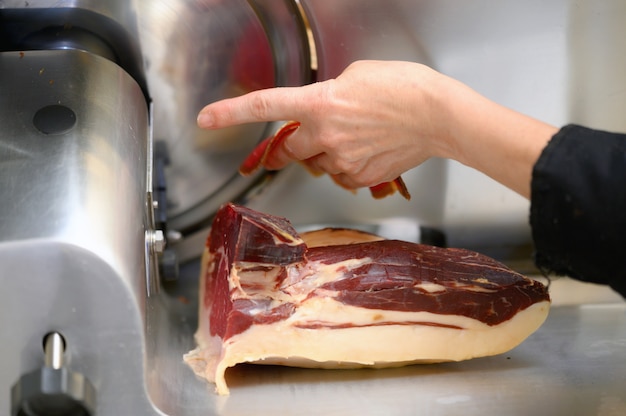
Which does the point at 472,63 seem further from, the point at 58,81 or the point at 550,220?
the point at 58,81

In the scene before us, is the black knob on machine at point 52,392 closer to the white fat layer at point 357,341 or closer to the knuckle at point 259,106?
the white fat layer at point 357,341

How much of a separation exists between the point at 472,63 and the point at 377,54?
0.55 ft

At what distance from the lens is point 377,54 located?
1.29 meters

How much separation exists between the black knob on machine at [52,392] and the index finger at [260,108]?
16.7 inches

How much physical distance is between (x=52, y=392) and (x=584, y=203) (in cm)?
60

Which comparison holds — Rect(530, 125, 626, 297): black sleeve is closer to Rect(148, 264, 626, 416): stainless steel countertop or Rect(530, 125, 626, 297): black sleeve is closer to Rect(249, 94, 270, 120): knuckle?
Rect(148, 264, 626, 416): stainless steel countertop

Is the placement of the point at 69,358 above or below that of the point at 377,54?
below

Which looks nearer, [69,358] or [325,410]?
[69,358]

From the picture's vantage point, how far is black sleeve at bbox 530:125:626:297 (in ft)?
2.79

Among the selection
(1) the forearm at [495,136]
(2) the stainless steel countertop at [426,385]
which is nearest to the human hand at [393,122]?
(1) the forearm at [495,136]

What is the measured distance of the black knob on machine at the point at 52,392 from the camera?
79cm

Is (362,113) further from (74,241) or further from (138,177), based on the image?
(74,241)

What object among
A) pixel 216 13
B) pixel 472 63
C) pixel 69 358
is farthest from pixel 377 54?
pixel 69 358

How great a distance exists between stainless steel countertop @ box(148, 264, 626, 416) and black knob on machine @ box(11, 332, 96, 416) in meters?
0.14
